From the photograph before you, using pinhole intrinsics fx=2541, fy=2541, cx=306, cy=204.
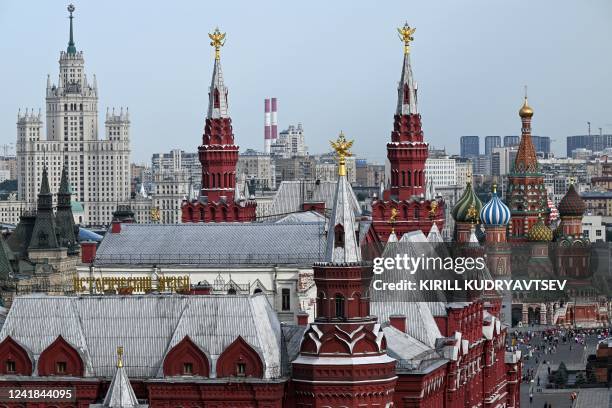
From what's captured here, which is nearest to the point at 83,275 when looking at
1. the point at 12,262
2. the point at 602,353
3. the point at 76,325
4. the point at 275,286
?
the point at 275,286

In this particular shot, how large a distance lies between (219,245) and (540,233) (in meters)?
87.5

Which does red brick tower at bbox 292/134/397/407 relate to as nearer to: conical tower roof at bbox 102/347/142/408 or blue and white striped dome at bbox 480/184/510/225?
conical tower roof at bbox 102/347/142/408

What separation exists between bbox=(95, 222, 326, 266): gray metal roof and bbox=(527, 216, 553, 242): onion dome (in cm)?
8044

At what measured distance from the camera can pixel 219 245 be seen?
314 feet

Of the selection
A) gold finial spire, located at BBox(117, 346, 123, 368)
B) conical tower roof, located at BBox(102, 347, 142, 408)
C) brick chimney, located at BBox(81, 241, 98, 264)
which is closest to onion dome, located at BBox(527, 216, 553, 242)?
brick chimney, located at BBox(81, 241, 98, 264)

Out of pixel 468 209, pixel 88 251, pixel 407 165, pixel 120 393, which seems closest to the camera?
pixel 120 393

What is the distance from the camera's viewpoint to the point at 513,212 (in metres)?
189

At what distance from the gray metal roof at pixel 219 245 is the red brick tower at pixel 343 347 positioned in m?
25.1

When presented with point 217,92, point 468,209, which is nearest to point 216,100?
point 217,92

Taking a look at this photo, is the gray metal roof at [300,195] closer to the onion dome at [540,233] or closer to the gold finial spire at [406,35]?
the gold finial spire at [406,35]

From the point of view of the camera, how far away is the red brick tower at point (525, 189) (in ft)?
620

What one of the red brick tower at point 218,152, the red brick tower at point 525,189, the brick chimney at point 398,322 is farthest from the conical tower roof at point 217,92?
the red brick tower at point 525,189

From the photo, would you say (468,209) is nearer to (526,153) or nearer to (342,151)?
(526,153)

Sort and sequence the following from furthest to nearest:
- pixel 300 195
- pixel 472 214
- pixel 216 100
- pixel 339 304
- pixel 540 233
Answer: pixel 540 233 → pixel 472 214 → pixel 300 195 → pixel 216 100 → pixel 339 304
